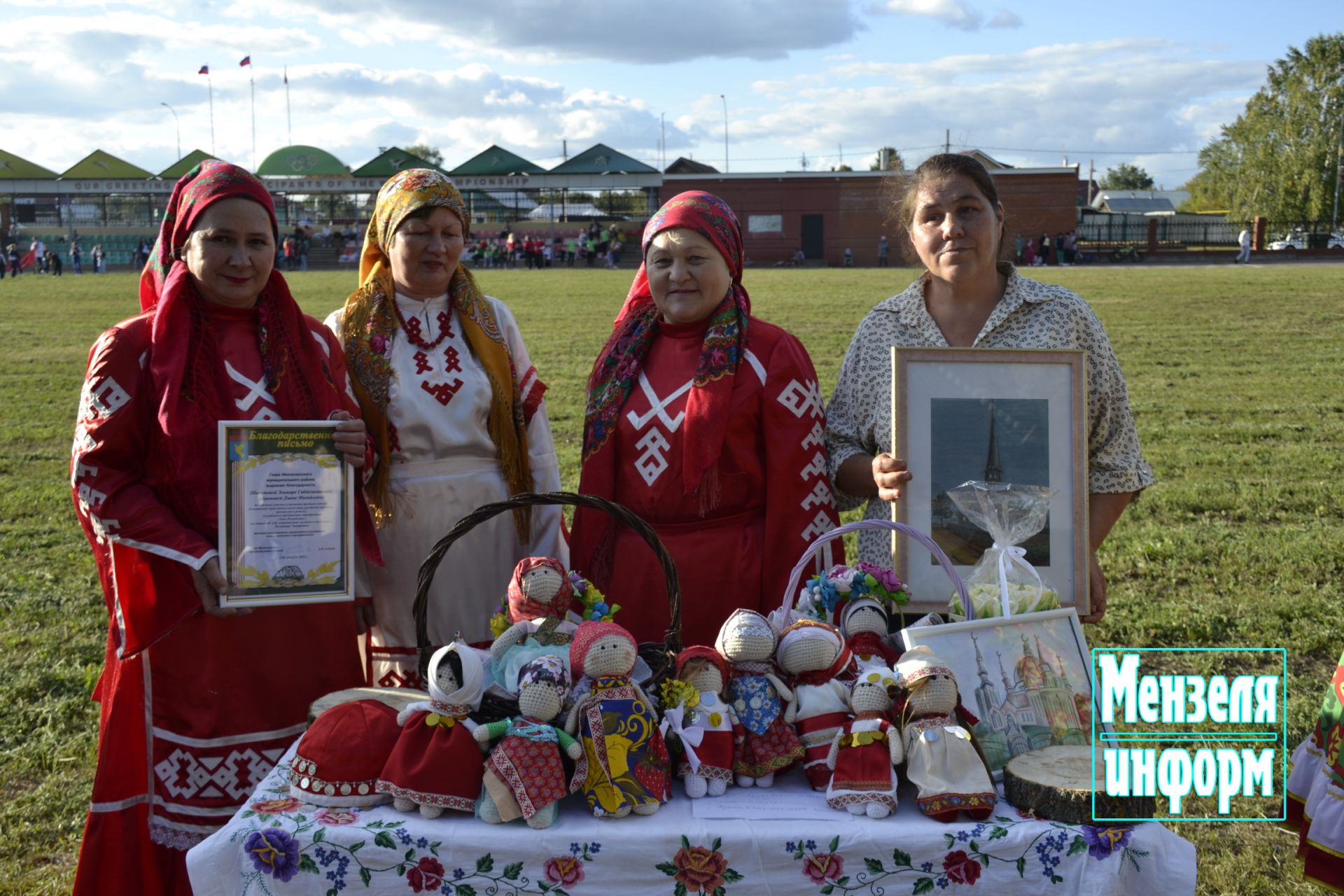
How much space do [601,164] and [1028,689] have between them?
6424 cm

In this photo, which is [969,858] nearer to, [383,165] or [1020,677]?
[1020,677]

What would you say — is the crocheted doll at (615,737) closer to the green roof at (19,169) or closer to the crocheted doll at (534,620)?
the crocheted doll at (534,620)

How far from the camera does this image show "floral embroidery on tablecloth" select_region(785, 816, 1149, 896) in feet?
6.74

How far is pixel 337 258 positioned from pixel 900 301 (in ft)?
178

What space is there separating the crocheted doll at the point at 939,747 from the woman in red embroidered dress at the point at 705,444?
1.01 m

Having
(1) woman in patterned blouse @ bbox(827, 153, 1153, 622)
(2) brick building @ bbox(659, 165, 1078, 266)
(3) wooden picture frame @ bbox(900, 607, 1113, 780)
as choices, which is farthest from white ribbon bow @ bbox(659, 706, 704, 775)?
(2) brick building @ bbox(659, 165, 1078, 266)

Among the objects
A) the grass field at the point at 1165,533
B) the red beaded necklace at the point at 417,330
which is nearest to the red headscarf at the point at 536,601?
the red beaded necklace at the point at 417,330

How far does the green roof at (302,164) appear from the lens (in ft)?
223

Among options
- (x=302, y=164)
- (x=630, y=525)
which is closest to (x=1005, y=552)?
(x=630, y=525)

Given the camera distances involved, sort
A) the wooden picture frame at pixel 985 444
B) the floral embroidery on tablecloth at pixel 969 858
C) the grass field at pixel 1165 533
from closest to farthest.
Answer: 1. the floral embroidery on tablecloth at pixel 969 858
2. the wooden picture frame at pixel 985 444
3. the grass field at pixel 1165 533

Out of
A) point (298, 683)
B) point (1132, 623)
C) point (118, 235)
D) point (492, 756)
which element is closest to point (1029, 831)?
point (492, 756)

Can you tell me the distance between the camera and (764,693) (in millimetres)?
2309

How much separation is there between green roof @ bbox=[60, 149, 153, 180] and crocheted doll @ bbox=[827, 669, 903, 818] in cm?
7363

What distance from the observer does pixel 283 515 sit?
109 inches
